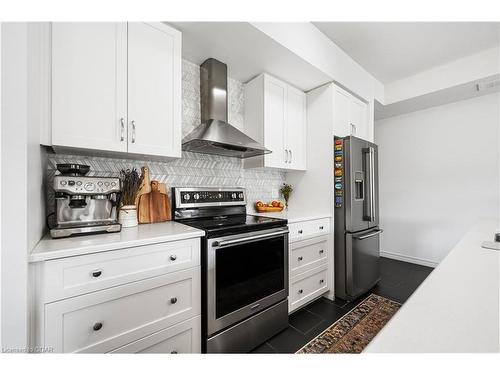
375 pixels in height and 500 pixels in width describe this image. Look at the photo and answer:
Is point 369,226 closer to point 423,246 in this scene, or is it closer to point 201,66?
point 423,246

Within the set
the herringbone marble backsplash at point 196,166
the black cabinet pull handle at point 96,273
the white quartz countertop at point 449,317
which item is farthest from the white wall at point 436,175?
the black cabinet pull handle at point 96,273

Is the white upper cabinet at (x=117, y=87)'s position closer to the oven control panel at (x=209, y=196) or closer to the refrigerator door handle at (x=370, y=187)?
the oven control panel at (x=209, y=196)

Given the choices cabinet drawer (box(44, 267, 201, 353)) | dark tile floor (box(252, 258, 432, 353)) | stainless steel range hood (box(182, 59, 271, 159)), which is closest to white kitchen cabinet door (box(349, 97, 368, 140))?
stainless steel range hood (box(182, 59, 271, 159))

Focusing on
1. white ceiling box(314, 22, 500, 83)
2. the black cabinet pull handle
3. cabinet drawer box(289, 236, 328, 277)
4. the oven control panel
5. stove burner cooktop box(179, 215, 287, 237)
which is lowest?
cabinet drawer box(289, 236, 328, 277)

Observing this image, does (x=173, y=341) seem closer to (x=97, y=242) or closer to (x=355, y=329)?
(x=97, y=242)

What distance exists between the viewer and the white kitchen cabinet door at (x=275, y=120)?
2291mm

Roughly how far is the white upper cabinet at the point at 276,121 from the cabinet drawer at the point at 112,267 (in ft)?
4.26

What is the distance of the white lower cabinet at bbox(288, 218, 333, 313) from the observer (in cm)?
204

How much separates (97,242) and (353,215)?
2259mm

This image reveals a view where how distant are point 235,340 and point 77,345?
93 cm

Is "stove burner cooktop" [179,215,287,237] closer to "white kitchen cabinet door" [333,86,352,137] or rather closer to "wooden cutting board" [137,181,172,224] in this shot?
"wooden cutting board" [137,181,172,224]

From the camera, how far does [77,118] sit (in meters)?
1.26

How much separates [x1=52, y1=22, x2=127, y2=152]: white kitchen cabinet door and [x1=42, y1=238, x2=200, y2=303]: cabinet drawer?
664 mm

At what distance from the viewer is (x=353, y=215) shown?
2.37 m
